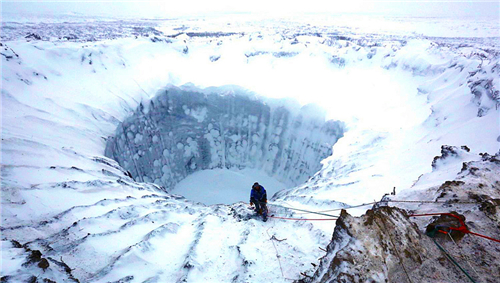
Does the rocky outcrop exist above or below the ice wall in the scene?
above

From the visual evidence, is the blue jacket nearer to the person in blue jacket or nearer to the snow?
the person in blue jacket

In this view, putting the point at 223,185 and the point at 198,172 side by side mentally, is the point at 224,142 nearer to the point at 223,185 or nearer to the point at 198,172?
the point at 198,172

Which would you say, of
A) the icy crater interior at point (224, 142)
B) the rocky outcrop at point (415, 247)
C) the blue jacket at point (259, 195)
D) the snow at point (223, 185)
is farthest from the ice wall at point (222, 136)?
the rocky outcrop at point (415, 247)

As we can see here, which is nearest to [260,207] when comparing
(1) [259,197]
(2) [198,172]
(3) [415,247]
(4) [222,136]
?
(1) [259,197]

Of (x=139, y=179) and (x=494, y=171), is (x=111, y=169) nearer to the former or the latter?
(x=139, y=179)

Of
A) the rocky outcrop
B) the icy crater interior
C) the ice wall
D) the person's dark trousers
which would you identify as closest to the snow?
the icy crater interior

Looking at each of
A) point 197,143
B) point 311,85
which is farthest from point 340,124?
point 197,143

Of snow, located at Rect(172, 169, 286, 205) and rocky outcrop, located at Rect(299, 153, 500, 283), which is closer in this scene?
rocky outcrop, located at Rect(299, 153, 500, 283)
